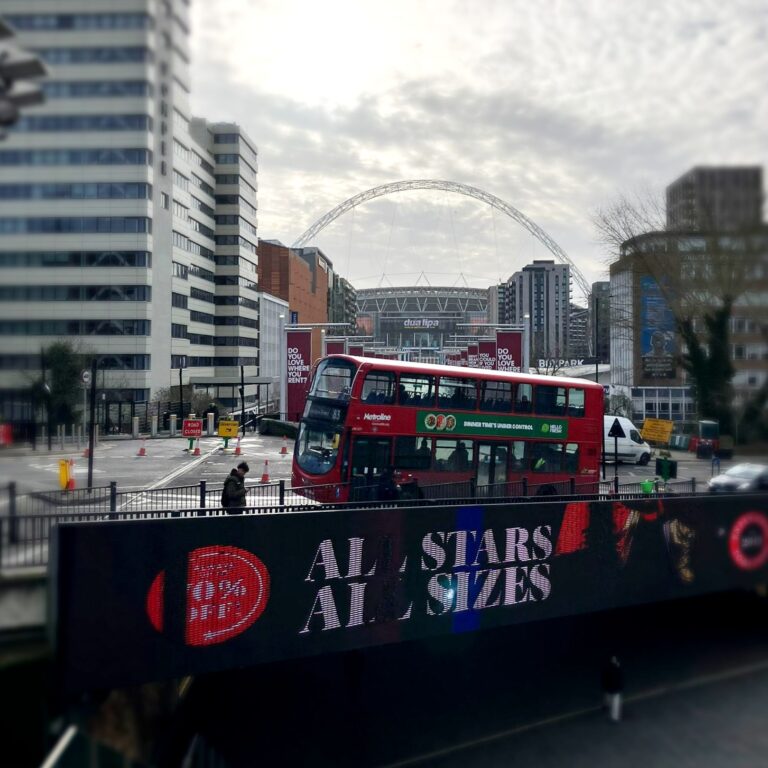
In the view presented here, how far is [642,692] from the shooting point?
15.5 m

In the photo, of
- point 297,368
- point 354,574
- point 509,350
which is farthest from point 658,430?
point 509,350

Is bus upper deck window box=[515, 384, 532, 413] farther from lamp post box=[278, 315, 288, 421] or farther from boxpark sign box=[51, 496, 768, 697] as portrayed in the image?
lamp post box=[278, 315, 288, 421]

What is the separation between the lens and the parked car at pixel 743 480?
55.1ft

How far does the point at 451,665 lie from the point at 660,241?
14721mm

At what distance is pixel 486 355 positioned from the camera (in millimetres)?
43969

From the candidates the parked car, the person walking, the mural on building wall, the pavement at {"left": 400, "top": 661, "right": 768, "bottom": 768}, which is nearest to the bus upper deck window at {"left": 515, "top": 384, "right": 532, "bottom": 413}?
the parked car

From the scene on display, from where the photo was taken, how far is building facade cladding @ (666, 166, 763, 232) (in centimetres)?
1509

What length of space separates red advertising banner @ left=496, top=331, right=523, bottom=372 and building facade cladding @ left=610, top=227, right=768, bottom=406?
36.5 feet

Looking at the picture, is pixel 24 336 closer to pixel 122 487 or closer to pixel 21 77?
pixel 21 77

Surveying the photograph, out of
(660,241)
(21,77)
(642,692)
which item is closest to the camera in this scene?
(21,77)

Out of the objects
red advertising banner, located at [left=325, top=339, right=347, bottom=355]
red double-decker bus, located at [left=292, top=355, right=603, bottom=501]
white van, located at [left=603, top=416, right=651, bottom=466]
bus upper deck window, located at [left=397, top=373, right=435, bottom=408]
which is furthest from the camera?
red advertising banner, located at [left=325, top=339, right=347, bottom=355]

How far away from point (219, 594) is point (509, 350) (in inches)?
1380

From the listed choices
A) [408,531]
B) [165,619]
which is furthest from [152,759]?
[408,531]

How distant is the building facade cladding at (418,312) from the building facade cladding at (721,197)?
89477 mm
